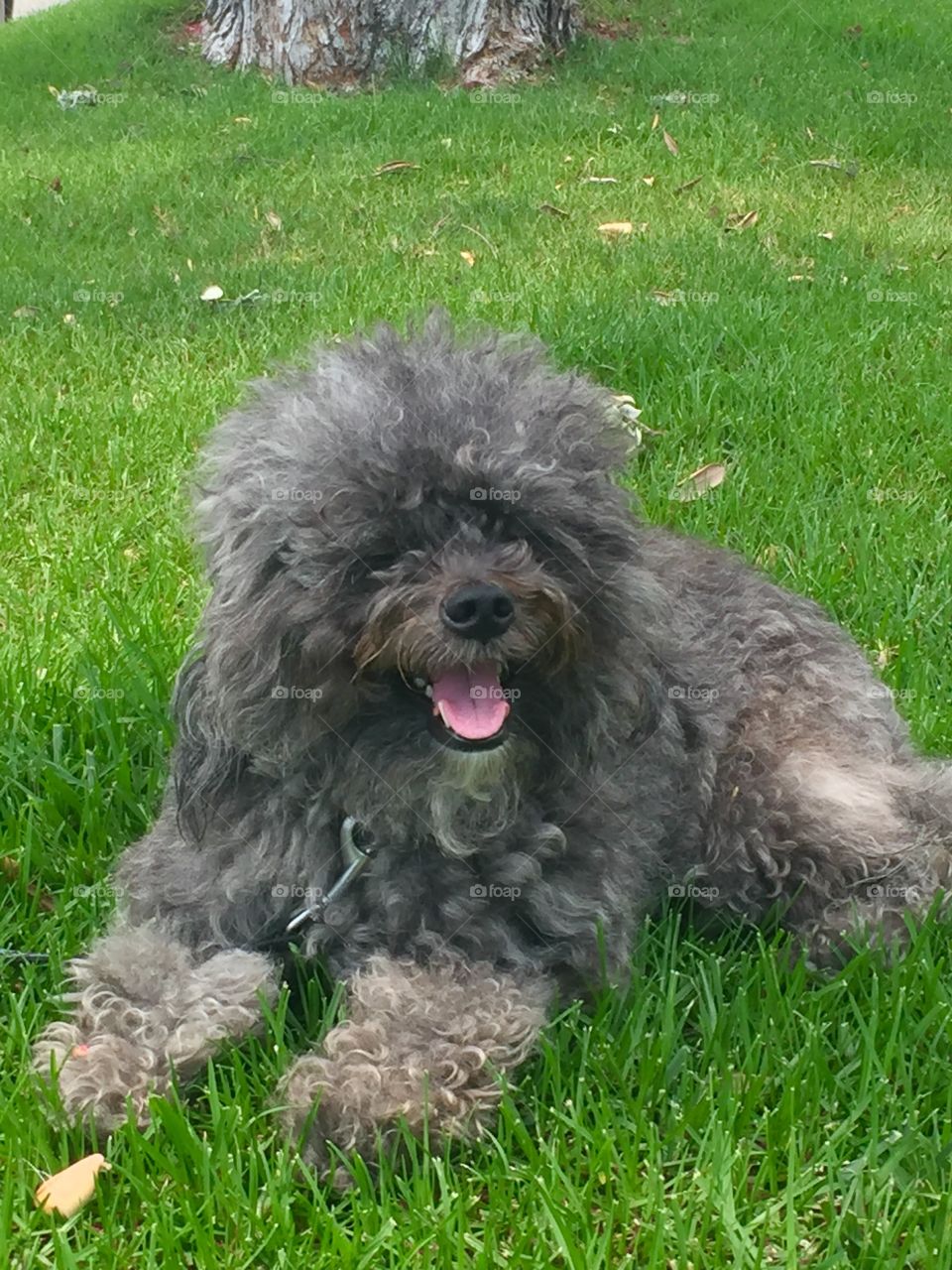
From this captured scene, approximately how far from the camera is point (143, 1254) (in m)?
2.45

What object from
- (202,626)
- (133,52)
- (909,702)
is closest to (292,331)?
(909,702)

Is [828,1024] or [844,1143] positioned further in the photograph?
[828,1024]

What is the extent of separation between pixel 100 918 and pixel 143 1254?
1.11 metres

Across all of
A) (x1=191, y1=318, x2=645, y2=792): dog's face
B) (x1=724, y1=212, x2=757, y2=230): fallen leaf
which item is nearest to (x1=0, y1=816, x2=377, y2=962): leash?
(x1=191, y1=318, x2=645, y2=792): dog's face

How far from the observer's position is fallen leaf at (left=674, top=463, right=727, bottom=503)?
538cm

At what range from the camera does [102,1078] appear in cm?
276

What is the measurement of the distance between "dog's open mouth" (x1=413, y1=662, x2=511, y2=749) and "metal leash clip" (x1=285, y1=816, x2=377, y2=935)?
334mm

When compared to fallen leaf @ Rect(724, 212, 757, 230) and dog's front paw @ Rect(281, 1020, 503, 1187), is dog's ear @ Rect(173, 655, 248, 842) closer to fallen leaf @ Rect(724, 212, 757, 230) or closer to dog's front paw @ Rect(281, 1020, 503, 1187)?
dog's front paw @ Rect(281, 1020, 503, 1187)

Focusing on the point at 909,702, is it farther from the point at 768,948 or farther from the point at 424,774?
the point at 424,774

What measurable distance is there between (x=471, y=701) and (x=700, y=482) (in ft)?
9.76

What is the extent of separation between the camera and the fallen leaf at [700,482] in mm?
5377

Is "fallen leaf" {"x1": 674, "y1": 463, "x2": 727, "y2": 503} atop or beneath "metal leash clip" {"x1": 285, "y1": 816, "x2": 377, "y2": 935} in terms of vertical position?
beneath

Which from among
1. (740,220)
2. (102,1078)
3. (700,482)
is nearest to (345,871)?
(102,1078)

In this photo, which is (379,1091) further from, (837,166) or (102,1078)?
(837,166)
